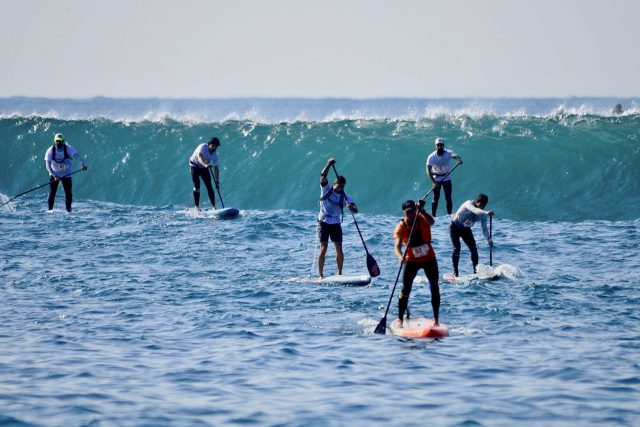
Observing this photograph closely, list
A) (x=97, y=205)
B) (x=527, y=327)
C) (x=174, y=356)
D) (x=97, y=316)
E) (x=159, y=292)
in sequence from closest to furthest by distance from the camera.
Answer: (x=174, y=356), (x=527, y=327), (x=97, y=316), (x=159, y=292), (x=97, y=205)

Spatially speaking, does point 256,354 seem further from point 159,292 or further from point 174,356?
point 159,292

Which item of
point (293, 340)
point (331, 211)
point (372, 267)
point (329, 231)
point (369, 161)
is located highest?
point (369, 161)

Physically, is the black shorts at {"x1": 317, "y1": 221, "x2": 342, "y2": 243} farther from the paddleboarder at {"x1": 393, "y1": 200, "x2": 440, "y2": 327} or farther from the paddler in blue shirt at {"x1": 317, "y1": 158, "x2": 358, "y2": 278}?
the paddleboarder at {"x1": 393, "y1": 200, "x2": 440, "y2": 327}

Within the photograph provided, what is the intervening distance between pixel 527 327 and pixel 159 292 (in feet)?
16.7

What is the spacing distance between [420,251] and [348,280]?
3045 mm

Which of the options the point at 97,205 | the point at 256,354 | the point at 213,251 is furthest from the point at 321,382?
the point at 97,205

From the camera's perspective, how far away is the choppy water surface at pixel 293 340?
773 centimetres

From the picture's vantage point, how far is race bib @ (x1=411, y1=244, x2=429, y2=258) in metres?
10.7

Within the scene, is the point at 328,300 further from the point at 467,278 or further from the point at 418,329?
the point at 467,278

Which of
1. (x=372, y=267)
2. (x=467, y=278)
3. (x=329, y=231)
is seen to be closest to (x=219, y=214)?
(x=329, y=231)

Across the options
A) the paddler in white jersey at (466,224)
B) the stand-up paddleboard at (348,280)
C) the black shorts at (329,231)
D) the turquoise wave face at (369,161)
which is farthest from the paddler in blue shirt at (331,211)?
the turquoise wave face at (369,161)

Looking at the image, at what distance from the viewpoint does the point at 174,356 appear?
946 cm

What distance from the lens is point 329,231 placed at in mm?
13945

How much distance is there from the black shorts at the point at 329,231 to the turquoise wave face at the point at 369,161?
953cm
